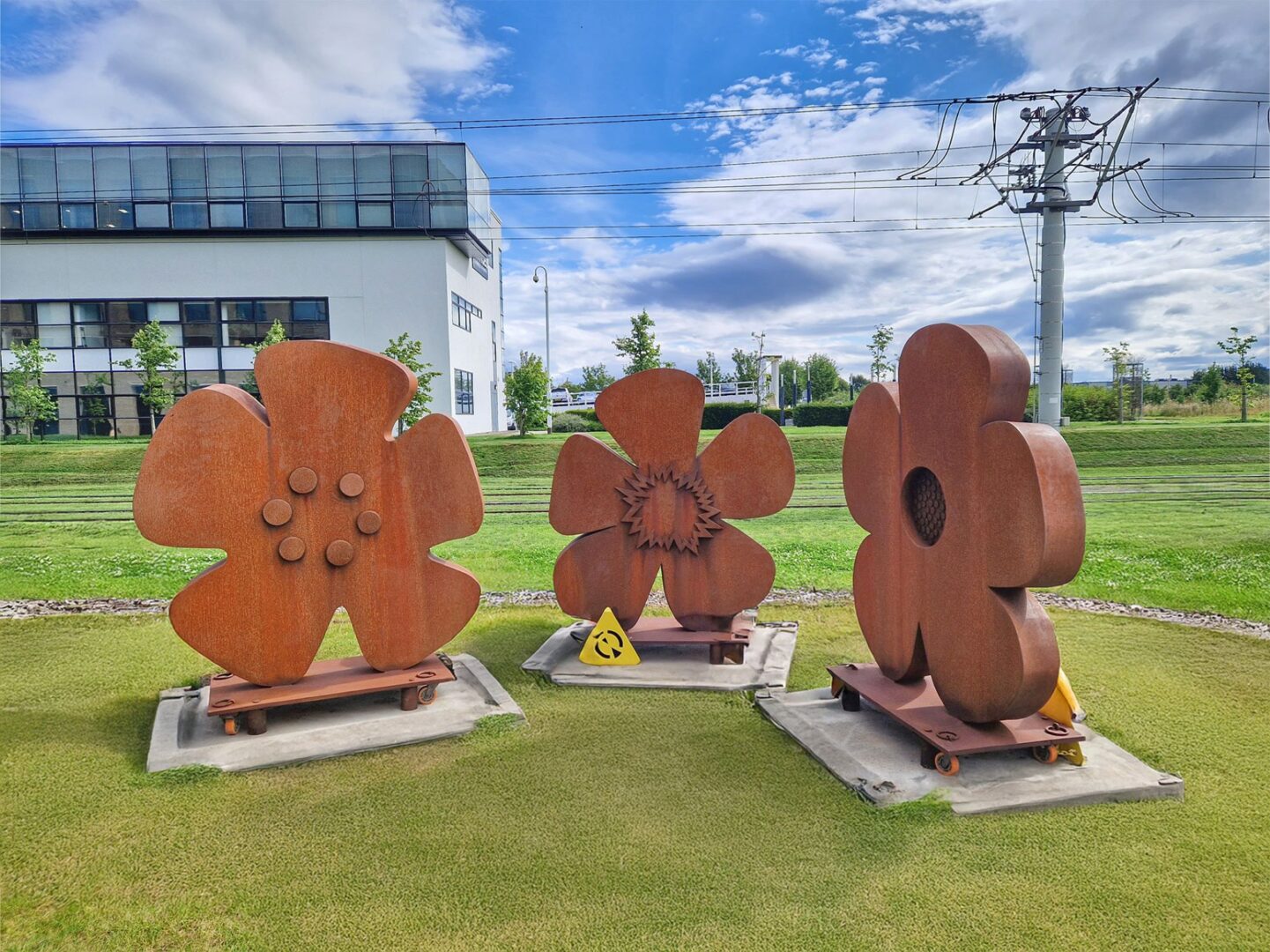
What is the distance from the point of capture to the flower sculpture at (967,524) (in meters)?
4.11

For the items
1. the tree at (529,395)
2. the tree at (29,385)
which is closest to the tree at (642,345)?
the tree at (529,395)

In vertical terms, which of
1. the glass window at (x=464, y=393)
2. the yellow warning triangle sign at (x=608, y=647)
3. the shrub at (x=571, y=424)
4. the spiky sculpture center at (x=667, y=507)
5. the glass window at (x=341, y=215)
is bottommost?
the yellow warning triangle sign at (x=608, y=647)

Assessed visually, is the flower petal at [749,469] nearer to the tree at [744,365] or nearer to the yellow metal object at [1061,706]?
the yellow metal object at [1061,706]

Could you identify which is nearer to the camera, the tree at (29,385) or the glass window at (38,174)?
the tree at (29,385)

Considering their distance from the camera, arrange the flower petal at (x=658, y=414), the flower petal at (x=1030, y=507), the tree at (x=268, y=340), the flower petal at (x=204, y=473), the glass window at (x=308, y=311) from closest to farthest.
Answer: the flower petal at (x=1030, y=507) < the flower petal at (x=204, y=473) < the flower petal at (x=658, y=414) < the tree at (x=268, y=340) < the glass window at (x=308, y=311)

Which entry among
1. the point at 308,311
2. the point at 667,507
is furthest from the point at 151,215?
the point at 667,507

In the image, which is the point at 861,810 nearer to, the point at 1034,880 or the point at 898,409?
the point at 1034,880

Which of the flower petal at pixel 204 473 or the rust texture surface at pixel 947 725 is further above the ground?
the flower petal at pixel 204 473

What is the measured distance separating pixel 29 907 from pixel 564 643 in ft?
14.2

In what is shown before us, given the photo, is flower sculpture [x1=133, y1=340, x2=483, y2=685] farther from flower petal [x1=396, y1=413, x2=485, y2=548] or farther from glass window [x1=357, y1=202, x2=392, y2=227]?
glass window [x1=357, y1=202, x2=392, y2=227]

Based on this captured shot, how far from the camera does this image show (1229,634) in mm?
7227

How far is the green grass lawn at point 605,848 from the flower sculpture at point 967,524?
83cm

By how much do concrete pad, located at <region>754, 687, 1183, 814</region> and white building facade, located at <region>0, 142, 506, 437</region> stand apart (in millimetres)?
30733

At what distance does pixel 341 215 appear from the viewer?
32844 millimetres
